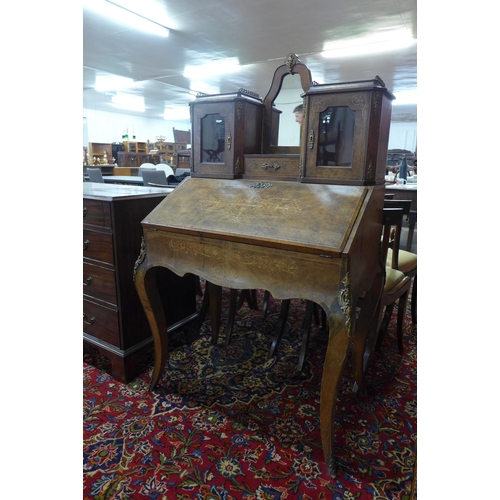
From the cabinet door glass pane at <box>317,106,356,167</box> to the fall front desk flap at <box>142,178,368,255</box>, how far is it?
12 centimetres

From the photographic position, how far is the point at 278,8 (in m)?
4.39

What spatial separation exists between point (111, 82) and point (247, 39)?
202 inches

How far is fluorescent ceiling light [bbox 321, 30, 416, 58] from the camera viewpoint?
528 centimetres

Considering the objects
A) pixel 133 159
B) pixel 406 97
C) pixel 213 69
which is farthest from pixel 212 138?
pixel 406 97

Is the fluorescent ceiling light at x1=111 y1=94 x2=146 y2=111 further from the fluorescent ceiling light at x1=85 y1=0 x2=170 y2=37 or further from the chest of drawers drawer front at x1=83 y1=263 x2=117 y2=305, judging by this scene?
the chest of drawers drawer front at x1=83 y1=263 x2=117 y2=305

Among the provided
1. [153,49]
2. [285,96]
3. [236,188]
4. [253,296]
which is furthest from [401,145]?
[236,188]

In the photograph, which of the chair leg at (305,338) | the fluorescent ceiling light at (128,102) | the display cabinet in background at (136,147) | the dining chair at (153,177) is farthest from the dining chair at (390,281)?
the fluorescent ceiling light at (128,102)

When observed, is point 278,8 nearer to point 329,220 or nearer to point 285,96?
point 329,220

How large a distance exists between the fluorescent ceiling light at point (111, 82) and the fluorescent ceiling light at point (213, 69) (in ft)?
5.84

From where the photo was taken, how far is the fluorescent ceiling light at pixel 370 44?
5.28 metres

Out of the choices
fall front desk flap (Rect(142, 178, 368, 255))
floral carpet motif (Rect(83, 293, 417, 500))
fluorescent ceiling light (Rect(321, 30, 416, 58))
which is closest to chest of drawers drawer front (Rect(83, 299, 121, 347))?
floral carpet motif (Rect(83, 293, 417, 500))

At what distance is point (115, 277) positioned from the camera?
73.0 inches

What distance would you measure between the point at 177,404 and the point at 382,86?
1.70 m

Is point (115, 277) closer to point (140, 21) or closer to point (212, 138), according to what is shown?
point (212, 138)
